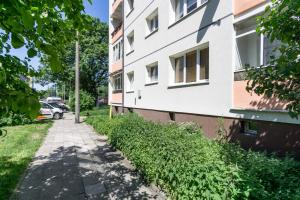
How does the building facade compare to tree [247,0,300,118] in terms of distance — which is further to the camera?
the building facade

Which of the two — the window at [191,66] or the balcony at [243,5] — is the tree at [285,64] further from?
the window at [191,66]

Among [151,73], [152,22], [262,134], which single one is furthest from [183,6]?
[262,134]

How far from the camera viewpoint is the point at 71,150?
10.1 m

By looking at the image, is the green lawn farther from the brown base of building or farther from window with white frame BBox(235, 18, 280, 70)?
window with white frame BBox(235, 18, 280, 70)

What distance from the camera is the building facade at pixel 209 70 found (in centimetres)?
634

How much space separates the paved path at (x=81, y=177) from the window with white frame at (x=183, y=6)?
586 cm

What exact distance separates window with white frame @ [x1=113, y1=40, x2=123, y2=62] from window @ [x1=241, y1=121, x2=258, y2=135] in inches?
562

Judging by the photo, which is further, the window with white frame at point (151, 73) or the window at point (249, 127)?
the window with white frame at point (151, 73)

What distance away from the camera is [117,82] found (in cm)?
2186

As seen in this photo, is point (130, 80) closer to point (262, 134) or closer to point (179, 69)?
point (179, 69)

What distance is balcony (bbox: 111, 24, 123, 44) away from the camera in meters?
20.1

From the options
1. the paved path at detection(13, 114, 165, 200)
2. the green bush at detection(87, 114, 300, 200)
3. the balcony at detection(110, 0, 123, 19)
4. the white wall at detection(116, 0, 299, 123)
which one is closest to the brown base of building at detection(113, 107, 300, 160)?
the white wall at detection(116, 0, 299, 123)

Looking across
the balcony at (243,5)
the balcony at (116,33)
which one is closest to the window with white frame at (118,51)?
the balcony at (116,33)

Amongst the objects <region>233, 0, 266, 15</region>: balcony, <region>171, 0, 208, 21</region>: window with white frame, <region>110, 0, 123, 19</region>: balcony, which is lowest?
<region>233, 0, 266, 15</region>: balcony
